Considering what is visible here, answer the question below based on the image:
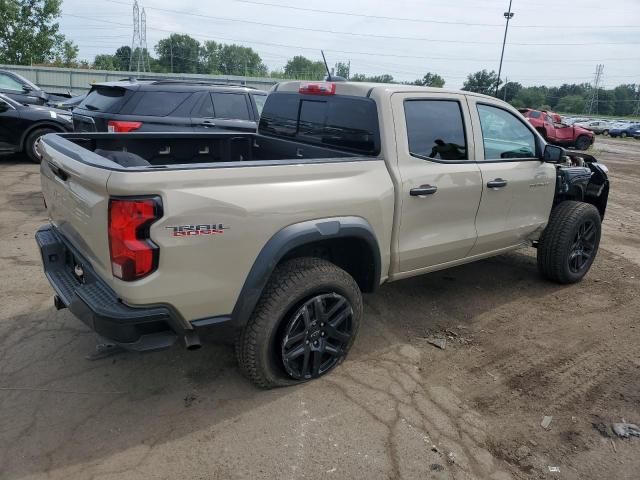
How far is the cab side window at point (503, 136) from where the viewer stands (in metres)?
4.13

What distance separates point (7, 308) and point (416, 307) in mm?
3357

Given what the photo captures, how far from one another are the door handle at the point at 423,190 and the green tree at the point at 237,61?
85.7 meters

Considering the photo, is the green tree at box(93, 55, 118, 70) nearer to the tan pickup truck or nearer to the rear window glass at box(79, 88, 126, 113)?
the rear window glass at box(79, 88, 126, 113)

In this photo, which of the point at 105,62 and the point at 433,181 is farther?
the point at 105,62

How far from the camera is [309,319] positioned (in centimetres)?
309

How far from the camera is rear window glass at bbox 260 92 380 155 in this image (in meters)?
3.46

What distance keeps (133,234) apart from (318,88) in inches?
79.5

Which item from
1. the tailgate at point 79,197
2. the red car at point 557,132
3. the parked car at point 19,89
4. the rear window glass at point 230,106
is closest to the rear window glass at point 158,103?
the rear window glass at point 230,106

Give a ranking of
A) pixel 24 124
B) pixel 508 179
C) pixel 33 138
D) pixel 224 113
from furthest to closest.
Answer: pixel 33 138 → pixel 24 124 → pixel 224 113 → pixel 508 179

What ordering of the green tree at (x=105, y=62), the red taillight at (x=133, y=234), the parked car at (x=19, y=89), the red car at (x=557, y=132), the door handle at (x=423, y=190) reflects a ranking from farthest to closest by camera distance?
1. the green tree at (x=105, y=62)
2. the red car at (x=557, y=132)
3. the parked car at (x=19, y=89)
4. the door handle at (x=423, y=190)
5. the red taillight at (x=133, y=234)

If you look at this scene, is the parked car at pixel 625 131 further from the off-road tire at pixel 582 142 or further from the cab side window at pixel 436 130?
the cab side window at pixel 436 130

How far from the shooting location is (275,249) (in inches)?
109

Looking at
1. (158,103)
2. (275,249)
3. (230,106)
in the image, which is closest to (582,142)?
(230,106)

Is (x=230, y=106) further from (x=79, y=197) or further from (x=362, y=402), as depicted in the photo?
(x=362, y=402)
